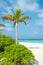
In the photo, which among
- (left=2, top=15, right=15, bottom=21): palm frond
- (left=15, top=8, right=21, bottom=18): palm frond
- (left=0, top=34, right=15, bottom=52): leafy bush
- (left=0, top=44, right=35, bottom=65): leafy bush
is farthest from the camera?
(left=15, top=8, right=21, bottom=18): palm frond

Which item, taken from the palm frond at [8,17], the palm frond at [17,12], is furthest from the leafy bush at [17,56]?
the palm frond at [17,12]

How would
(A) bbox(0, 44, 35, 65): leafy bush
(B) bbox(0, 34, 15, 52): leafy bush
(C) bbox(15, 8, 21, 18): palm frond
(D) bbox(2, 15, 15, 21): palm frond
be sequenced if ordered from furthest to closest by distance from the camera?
1. (C) bbox(15, 8, 21, 18): palm frond
2. (D) bbox(2, 15, 15, 21): palm frond
3. (B) bbox(0, 34, 15, 52): leafy bush
4. (A) bbox(0, 44, 35, 65): leafy bush

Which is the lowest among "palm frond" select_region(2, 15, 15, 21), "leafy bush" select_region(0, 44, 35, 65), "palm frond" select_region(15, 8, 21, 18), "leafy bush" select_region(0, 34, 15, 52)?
"leafy bush" select_region(0, 44, 35, 65)

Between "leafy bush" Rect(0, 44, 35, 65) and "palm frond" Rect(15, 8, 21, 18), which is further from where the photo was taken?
"palm frond" Rect(15, 8, 21, 18)

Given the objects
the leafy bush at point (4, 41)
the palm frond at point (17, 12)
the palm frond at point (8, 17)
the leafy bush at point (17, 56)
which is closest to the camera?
the leafy bush at point (17, 56)

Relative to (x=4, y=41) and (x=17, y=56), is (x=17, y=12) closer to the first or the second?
(x=4, y=41)

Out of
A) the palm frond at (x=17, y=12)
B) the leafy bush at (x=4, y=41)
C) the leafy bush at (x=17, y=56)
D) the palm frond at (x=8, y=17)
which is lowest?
the leafy bush at (x=17, y=56)

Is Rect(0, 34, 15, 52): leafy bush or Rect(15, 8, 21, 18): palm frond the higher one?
Rect(15, 8, 21, 18): palm frond

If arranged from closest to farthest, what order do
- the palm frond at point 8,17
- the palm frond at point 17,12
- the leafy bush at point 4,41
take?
the leafy bush at point 4,41
the palm frond at point 8,17
the palm frond at point 17,12

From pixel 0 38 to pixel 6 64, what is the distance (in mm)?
2739

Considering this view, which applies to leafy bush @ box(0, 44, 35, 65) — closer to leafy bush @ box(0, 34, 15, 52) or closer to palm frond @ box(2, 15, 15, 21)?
leafy bush @ box(0, 34, 15, 52)

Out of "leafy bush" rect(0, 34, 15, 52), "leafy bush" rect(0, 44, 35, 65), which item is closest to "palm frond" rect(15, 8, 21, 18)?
"leafy bush" rect(0, 34, 15, 52)

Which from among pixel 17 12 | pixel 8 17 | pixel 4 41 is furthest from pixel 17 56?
pixel 17 12

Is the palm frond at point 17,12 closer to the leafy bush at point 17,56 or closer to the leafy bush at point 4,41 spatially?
the leafy bush at point 4,41
